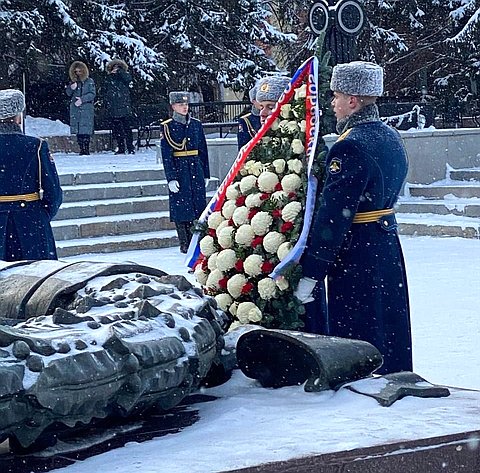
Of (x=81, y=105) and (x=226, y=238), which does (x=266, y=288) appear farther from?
(x=81, y=105)

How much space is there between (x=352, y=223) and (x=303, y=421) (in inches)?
87.0

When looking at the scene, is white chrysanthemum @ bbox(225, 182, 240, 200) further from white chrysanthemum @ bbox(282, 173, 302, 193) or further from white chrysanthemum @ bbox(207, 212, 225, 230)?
white chrysanthemum @ bbox(282, 173, 302, 193)

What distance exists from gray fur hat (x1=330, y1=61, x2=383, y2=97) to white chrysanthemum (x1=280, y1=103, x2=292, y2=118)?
0.28 meters

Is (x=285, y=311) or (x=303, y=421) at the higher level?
(x=303, y=421)

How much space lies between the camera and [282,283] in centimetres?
395

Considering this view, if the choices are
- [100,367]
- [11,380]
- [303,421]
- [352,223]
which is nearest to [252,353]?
[303,421]

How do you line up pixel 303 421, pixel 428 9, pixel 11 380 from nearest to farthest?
pixel 11 380, pixel 303 421, pixel 428 9

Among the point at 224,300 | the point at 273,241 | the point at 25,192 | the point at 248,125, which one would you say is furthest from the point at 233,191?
the point at 248,125

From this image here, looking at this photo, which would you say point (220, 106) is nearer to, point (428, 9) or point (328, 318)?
point (428, 9)

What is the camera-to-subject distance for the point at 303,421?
169cm

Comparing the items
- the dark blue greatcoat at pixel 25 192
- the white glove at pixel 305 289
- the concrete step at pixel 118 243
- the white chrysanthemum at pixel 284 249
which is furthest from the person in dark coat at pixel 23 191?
the concrete step at pixel 118 243

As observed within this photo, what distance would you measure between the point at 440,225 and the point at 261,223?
8570 mm

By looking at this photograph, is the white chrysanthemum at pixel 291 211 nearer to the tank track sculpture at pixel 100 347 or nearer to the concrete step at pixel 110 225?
the tank track sculpture at pixel 100 347

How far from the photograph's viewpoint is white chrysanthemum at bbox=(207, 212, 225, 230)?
4172mm
